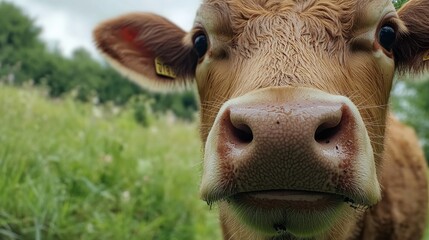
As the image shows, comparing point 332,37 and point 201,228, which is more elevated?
point 332,37

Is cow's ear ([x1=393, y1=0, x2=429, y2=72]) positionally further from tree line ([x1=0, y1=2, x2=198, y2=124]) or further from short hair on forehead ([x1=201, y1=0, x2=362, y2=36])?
tree line ([x1=0, y1=2, x2=198, y2=124])

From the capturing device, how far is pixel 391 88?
3582 mm

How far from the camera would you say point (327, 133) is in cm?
225

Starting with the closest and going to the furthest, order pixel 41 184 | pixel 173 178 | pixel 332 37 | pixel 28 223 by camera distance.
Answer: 1. pixel 332 37
2. pixel 28 223
3. pixel 41 184
4. pixel 173 178

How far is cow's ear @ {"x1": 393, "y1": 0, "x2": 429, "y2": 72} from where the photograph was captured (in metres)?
3.70

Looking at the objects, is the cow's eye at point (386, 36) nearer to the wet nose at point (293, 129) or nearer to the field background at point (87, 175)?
the field background at point (87, 175)

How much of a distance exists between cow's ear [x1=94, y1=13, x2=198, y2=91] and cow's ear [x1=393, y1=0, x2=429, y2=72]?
141 centimetres

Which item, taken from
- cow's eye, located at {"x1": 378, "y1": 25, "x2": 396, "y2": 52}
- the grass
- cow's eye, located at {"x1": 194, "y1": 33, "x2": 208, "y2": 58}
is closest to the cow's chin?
cow's eye, located at {"x1": 378, "y1": 25, "x2": 396, "y2": 52}

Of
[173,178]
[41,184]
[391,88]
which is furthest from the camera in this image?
[173,178]

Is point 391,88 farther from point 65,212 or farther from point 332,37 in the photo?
point 65,212

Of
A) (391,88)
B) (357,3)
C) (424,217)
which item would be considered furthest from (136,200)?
(357,3)

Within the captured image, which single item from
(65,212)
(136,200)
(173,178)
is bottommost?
(173,178)

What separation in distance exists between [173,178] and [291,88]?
15.2 ft

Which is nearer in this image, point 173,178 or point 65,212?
point 65,212
